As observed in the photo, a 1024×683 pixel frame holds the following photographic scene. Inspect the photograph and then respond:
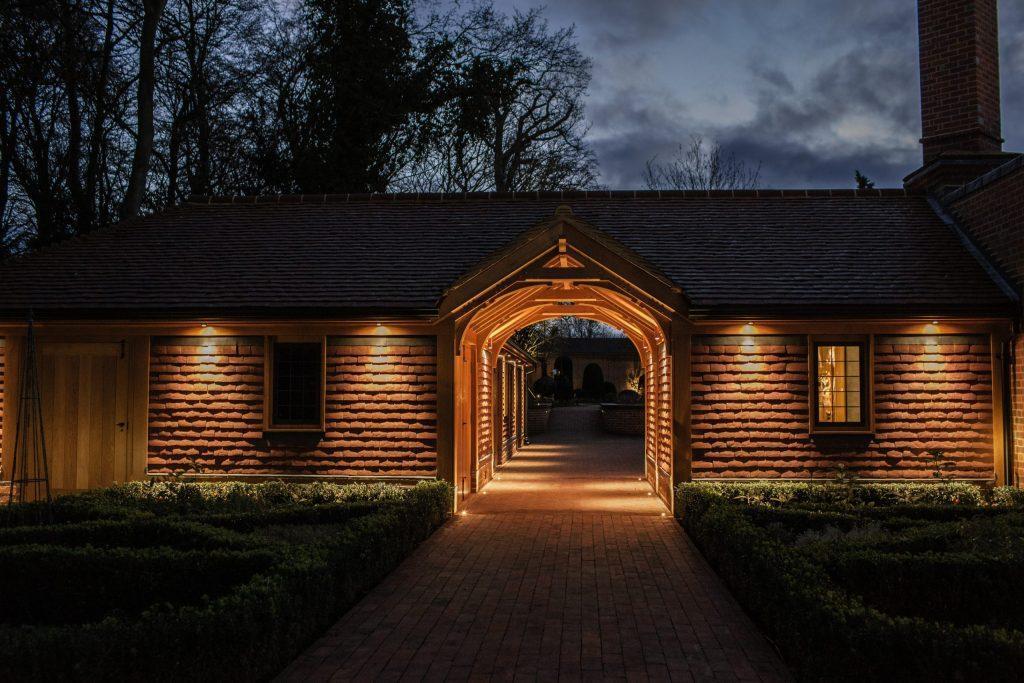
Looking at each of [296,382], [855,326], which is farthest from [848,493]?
[296,382]

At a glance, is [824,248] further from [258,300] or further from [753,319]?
[258,300]

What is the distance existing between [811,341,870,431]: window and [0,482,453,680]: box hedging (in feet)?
19.0

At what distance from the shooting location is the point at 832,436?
1266 cm

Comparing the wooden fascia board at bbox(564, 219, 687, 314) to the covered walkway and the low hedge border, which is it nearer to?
the covered walkway

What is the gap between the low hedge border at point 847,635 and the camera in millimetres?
4648

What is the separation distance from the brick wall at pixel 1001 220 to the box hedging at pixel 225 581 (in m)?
9.01

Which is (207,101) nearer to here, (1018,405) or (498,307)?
(498,307)

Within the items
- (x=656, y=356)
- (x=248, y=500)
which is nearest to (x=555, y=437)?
(x=656, y=356)

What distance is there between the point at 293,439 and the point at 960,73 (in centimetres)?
1341

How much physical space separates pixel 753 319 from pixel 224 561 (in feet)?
27.8

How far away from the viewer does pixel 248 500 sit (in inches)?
416

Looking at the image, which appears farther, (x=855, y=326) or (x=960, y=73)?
(x=960, y=73)

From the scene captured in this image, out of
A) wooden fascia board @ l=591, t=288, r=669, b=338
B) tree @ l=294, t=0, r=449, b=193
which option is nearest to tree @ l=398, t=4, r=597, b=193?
tree @ l=294, t=0, r=449, b=193

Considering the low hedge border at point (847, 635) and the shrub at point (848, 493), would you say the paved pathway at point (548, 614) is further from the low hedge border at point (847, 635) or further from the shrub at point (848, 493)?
the shrub at point (848, 493)
